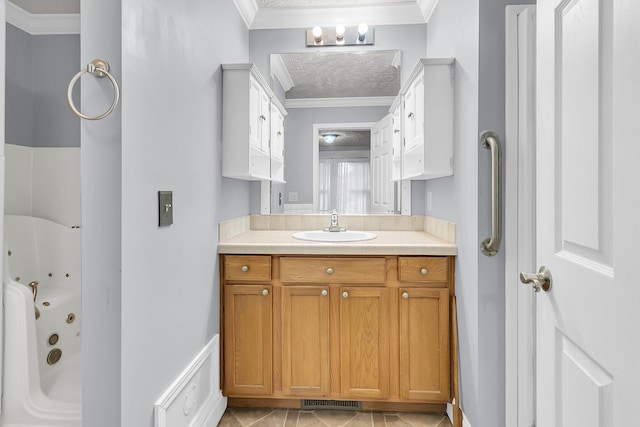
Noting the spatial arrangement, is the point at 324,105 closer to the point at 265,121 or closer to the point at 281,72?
the point at 281,72

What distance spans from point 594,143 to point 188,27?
1.47 m

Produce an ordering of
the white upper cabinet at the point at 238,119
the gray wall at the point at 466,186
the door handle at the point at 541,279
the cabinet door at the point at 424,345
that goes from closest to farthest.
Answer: the door handle at the point at 541,279 < the gray wall at the point at 466,186 < the cabinet door at the point at 424,345 < the white upper cabinet at the point at 238,119

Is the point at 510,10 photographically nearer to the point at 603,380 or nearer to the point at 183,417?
the point at 603,380

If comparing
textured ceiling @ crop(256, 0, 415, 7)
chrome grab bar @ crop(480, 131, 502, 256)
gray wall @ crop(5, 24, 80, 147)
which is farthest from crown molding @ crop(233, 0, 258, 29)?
chrome grab bar @ crop(480, 131, 502, 256)

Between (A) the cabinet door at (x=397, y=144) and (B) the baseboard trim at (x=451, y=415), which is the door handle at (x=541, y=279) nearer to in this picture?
(B) the baseboard trim at (x=451, y=415)

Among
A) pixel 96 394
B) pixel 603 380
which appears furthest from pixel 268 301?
pixel 603 380

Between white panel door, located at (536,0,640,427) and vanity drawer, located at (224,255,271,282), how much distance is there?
1.25 m

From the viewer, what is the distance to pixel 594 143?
0.77 meters

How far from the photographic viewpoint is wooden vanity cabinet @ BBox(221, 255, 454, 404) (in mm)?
1848

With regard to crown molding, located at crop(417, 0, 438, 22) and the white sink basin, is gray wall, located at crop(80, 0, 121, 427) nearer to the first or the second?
the white sink basin

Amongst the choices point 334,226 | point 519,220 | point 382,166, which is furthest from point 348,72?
point 519,220

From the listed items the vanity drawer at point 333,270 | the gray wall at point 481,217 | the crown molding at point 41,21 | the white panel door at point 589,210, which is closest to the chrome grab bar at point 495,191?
the gray wall at point 481,217

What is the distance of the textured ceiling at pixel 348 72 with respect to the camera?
2457 millimetres

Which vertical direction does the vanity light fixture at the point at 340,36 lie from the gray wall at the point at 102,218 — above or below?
above
